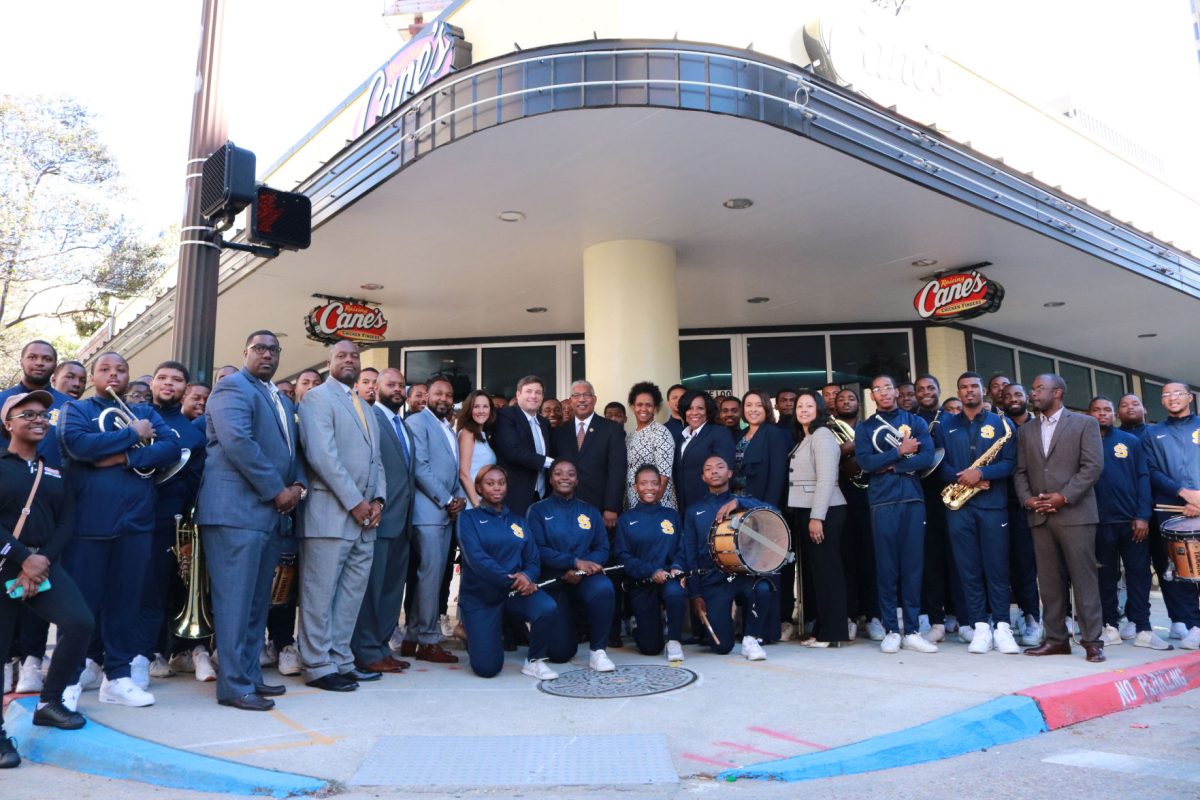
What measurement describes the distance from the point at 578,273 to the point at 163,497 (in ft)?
22.0

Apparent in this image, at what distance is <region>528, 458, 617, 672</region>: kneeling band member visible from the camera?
21.4 ft

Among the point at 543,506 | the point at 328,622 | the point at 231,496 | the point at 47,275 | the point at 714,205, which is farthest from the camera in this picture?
the point at 47,275

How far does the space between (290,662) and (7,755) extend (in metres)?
1.98

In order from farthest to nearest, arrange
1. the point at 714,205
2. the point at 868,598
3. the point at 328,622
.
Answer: the point at 714,205 < the point at 868,598 < the point at 328,622

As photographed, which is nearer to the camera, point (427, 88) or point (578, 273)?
point (427, 88)

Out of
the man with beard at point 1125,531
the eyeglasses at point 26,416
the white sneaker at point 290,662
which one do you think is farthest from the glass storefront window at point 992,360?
the eyeglasses at point 26,416

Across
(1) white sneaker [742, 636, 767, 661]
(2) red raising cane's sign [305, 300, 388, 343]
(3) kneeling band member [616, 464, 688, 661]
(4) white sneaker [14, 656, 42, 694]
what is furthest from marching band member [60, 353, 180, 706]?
(2) red raising cane's sign [305, 300, 388, 343]

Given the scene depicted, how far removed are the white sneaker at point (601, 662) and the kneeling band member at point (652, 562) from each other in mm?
536

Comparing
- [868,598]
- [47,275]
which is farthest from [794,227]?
[47,275]

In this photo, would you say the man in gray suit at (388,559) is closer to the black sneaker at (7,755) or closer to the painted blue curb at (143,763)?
the painted blue curb at (143,763)

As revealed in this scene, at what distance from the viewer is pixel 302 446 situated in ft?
19.0

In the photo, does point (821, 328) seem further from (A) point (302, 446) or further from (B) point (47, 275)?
(B) point (47, 275)

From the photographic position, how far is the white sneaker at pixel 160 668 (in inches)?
240

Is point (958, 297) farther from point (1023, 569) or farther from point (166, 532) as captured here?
point (166, 532)
